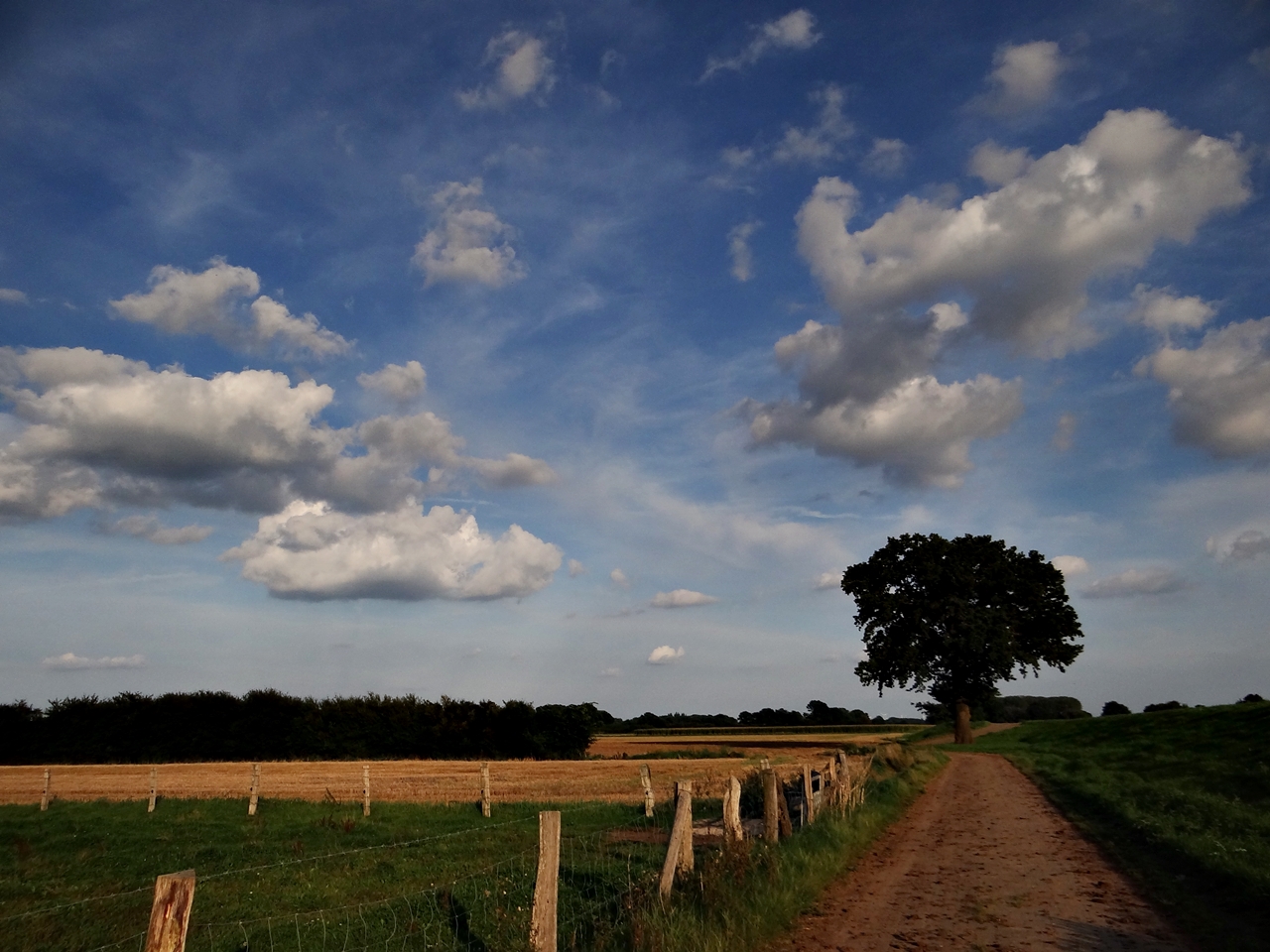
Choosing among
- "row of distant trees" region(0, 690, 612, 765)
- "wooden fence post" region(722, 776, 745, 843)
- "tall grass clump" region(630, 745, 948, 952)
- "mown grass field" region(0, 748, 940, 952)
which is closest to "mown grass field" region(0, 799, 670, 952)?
"mown grass field" region(0, 748, 940, 952)

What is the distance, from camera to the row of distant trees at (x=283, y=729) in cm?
5438

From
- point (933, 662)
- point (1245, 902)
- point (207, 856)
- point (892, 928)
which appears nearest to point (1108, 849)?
point (1245, 902)

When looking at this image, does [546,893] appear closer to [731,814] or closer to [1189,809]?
[731,814]

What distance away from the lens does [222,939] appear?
1058cm

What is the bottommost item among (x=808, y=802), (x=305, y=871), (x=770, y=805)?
(x=305, y=871)

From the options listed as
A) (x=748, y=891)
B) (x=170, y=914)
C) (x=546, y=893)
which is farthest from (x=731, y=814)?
(x=170, y=914)

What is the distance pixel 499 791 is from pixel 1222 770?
23.9 m

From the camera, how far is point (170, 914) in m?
4.77

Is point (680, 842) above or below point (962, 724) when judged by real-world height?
above

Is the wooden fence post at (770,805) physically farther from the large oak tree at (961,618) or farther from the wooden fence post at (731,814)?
the large oak tree at (961,618)

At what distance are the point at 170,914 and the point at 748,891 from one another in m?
6.53

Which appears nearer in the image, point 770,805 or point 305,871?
point 770,805

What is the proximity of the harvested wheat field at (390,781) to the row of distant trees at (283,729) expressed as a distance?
21.2 feet

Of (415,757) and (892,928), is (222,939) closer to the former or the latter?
(892,928)
